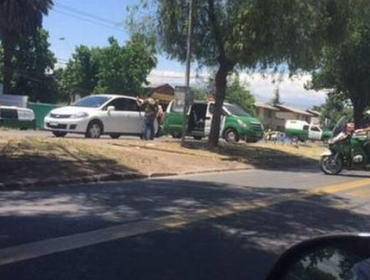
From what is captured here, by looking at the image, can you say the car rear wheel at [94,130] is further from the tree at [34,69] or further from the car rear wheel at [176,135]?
the tree at [34,69]

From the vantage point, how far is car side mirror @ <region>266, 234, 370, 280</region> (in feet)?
8.60

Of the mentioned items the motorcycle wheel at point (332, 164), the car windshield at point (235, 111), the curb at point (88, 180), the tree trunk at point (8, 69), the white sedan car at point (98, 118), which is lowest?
the curb at point (88, 180)

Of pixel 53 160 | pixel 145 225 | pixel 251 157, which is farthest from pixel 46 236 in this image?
pixel 251 157

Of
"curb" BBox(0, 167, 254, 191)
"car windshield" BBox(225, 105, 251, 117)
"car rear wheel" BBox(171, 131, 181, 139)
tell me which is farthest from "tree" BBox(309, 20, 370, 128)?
"curb" BBox(0, 167, 254, 191)

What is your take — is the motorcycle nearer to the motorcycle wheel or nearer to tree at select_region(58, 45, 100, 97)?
the motorcycle wheel

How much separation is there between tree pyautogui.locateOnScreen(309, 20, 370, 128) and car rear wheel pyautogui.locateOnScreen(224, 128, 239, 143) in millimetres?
11227

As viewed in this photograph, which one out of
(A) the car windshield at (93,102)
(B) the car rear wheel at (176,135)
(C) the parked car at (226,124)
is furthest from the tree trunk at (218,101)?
(B) the car rear wheel at (176,135)

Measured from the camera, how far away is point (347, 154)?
65.0ft

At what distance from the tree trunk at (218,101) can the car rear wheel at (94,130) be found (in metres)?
3.69

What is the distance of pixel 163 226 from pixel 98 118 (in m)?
15.3

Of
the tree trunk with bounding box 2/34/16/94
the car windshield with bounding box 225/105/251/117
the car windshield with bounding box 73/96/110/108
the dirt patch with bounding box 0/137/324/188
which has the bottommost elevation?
the dirt patch with bounding box 0/137/324/188

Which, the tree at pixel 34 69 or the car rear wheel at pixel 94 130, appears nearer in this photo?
the car rear wheel at pixel 94 130

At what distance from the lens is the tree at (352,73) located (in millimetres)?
41438

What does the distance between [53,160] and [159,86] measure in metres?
63.4
